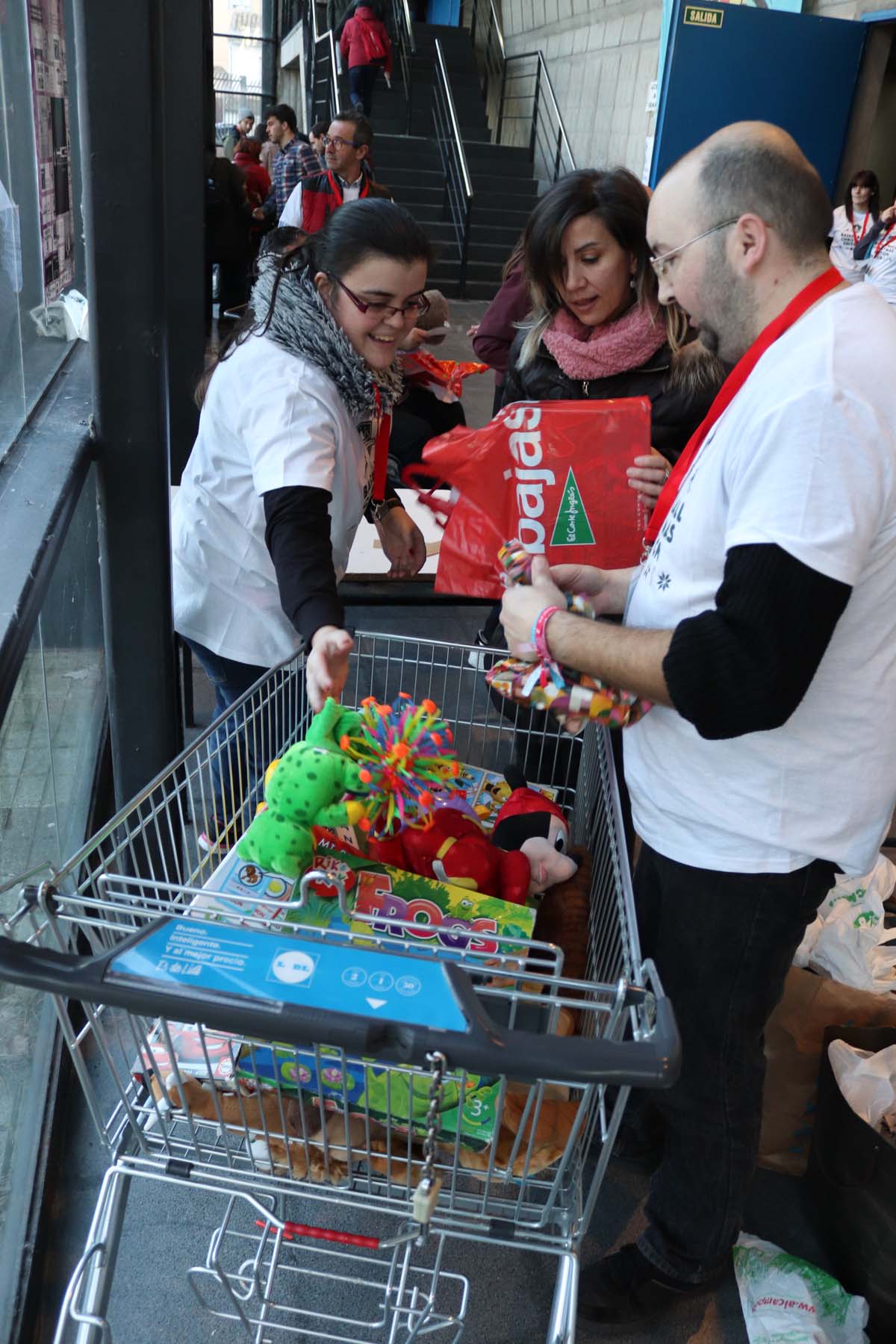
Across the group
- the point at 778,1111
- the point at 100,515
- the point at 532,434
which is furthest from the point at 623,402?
the point at 778,1111

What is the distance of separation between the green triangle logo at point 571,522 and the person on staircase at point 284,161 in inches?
244

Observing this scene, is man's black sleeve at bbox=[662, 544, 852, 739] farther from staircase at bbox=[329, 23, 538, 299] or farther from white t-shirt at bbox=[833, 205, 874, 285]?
staircase at bbox=[329, 23, 538, 299]

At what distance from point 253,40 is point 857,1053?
80.3ft

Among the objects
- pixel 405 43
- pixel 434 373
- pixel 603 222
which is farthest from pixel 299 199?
pixel 405 43

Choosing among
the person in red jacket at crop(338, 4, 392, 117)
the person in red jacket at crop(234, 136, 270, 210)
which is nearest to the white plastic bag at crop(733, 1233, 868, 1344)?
the person in red jacket at crop(234, 136, 270, 210)

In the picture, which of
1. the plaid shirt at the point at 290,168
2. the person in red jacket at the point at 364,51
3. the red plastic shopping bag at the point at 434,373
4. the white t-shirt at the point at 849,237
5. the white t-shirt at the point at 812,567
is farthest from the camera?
the person in red jacket at the point at 364,51

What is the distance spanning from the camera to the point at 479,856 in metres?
1.52

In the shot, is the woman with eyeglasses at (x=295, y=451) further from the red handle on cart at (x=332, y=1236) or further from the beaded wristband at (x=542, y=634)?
the red handle on cart at (x=332, y=1236)

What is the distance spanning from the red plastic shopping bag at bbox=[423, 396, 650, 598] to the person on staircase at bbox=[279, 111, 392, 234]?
4786 millimetres

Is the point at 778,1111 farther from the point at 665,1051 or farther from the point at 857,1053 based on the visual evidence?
the point at 665,1051

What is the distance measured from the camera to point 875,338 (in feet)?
3.88

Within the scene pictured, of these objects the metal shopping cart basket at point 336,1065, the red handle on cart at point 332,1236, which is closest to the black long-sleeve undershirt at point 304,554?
the metal shopping cart basket at point 336,1065

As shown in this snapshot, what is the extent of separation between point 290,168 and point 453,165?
5342mm

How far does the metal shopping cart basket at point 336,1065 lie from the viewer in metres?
0.97
